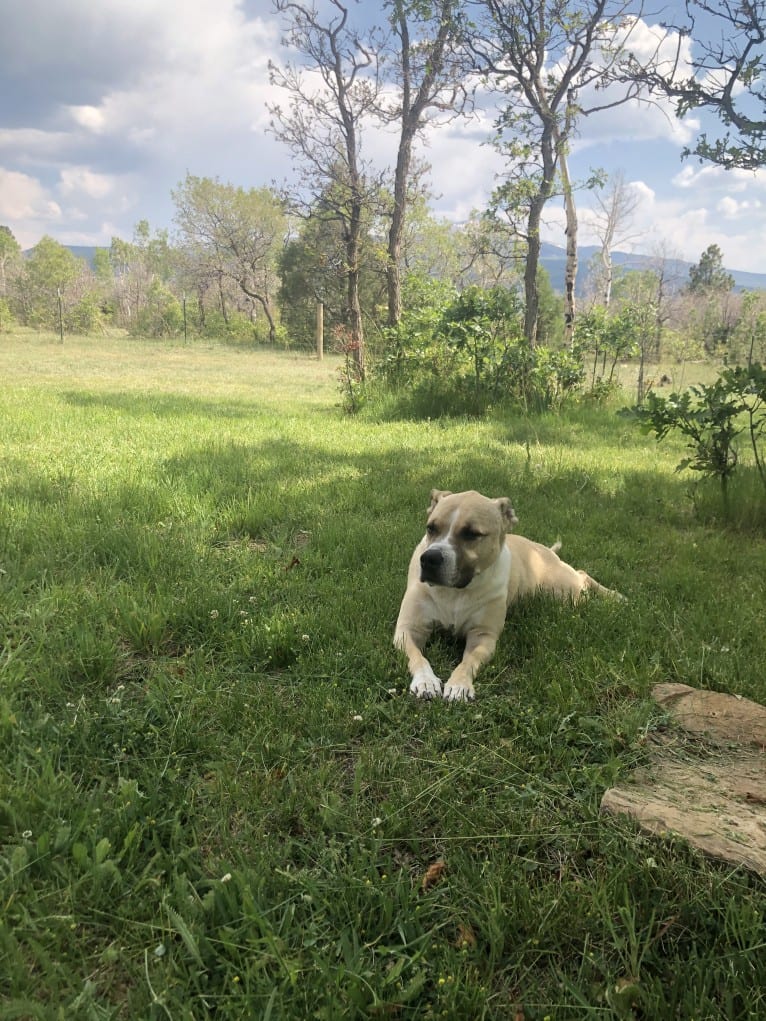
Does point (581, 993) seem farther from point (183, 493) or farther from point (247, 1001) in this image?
point (183, 493)

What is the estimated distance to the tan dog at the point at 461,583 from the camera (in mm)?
3064

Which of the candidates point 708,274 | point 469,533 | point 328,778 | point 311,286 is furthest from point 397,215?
point 708,274

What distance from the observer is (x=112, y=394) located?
11.9m

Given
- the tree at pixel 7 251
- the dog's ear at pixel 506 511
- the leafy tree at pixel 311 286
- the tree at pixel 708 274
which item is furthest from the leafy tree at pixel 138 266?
the dog's ear at pixel 506 511

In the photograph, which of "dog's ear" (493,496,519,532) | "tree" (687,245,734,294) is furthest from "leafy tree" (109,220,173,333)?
"dog's ear" (493,496,519,532)

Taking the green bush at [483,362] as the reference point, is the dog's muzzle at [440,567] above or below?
below

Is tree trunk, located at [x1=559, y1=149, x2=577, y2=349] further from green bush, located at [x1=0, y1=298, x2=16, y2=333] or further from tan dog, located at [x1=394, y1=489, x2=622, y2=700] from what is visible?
green bush, located at [x1=0, y1=298, x2=16, y2=333]

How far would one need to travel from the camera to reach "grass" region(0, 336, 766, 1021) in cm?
158

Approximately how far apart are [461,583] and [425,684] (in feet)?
1.84

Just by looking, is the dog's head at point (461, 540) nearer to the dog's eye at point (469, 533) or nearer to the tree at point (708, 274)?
the dog's eye at point (469, 533)

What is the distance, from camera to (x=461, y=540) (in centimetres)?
320

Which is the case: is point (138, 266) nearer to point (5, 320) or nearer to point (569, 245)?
point (5, 320)

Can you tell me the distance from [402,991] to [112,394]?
1220 centimetres

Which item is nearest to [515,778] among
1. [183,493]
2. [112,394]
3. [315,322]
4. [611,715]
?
[611,715]
